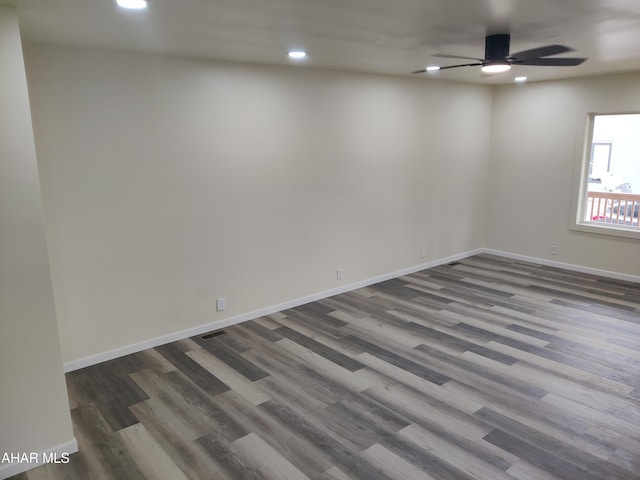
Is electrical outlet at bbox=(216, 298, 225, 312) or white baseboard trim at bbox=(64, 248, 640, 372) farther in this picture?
electrical outlet at bbox=(216, 298, 225, 312)

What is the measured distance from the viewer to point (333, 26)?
2.93 metres

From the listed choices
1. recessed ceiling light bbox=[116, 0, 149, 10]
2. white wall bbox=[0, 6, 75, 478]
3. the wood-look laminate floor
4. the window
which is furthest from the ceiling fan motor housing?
the window

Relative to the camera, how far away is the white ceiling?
2451mm

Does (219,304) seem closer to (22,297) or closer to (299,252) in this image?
(299,252)

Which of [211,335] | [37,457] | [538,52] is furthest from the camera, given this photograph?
[211,335]

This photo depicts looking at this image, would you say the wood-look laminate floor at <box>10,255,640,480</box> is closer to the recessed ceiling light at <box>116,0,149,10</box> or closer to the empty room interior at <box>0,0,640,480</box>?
the empty room interior at <box>0,0,640,480</box>

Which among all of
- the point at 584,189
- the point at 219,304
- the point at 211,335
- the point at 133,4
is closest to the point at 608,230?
the point at 584,189

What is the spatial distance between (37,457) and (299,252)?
2.98m

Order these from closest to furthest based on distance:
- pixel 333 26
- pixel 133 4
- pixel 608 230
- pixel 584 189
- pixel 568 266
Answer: pixel 133 4
pixel 333 26
pixel 608 230
pixel 584 189
pixel 568 266

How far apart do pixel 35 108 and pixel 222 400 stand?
248 centimetres

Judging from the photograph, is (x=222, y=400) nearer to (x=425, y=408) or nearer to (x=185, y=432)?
(x=185, y=432)

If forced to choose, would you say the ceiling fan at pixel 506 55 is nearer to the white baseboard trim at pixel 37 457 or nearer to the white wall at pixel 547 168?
the white wall at pixel 547 168

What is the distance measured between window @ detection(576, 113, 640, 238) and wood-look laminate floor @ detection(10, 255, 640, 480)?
252cm

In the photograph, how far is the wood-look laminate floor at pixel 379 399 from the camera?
2605mm
